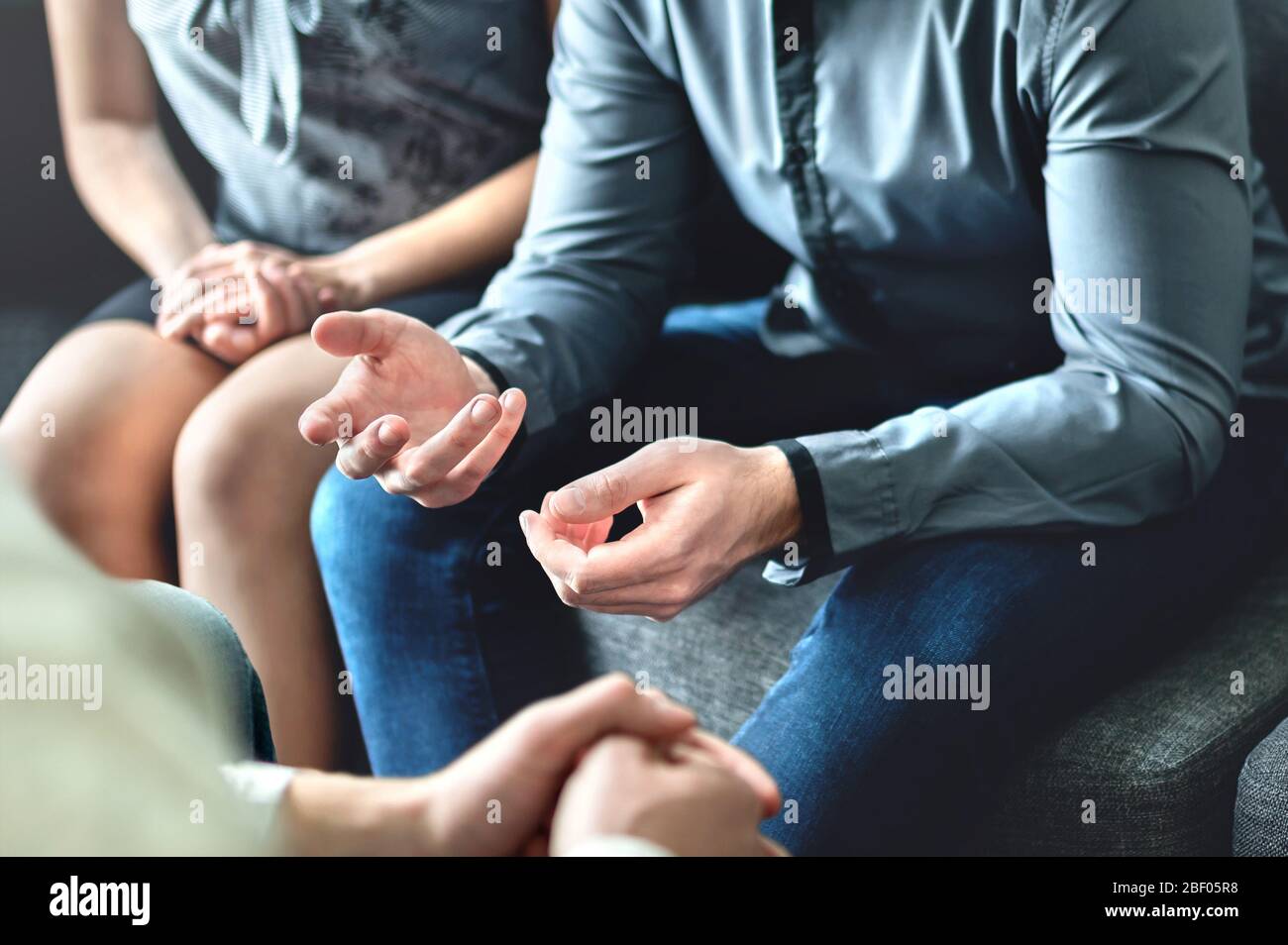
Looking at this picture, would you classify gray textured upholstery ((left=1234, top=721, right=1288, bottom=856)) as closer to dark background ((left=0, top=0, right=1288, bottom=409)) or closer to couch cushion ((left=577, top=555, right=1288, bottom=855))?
couch cushion ((left=577, top=555, right=1288, bottom=855))

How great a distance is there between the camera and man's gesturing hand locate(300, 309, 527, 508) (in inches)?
25.3

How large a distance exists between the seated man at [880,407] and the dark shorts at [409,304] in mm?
132

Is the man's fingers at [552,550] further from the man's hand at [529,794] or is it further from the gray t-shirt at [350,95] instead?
the gray t-shirt at [350,95]

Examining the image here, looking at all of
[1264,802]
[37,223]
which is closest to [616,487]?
[1264,802]

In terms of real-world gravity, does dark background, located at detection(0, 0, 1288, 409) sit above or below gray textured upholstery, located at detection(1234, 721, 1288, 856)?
above

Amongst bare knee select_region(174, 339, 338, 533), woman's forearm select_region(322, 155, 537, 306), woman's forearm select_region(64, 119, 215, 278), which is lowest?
bare knee select_region(174, 339, 338, 533)

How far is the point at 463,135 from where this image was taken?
41.6 inches

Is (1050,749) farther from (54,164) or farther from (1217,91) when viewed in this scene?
(54,164)

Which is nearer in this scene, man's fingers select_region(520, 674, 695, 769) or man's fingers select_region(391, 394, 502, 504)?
man's fingers select_region(520, 674, 695, 769)

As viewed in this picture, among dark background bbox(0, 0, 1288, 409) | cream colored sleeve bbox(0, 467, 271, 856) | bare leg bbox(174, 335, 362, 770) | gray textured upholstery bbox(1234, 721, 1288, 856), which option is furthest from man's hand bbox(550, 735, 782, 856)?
dark background bbox(0, 0, 1288, 409)

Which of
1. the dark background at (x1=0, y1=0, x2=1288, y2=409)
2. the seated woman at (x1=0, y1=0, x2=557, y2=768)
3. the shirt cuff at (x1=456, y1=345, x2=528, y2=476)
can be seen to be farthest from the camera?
the dark background at (x1=0, y1=0, x2=1288, y2=409)

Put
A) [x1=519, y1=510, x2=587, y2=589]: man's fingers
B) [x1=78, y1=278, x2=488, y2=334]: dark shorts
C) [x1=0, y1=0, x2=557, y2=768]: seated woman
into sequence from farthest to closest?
[x1=78, y1=278, x2=488, y2=334]: dark shorts → [x1=0, y1=0, x2=557, y2=768]: seated woman → [x1=519, y1=510, x2=587, y2=589]: man's fingers

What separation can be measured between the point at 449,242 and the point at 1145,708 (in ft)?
2.10

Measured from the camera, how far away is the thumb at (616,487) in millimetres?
606
